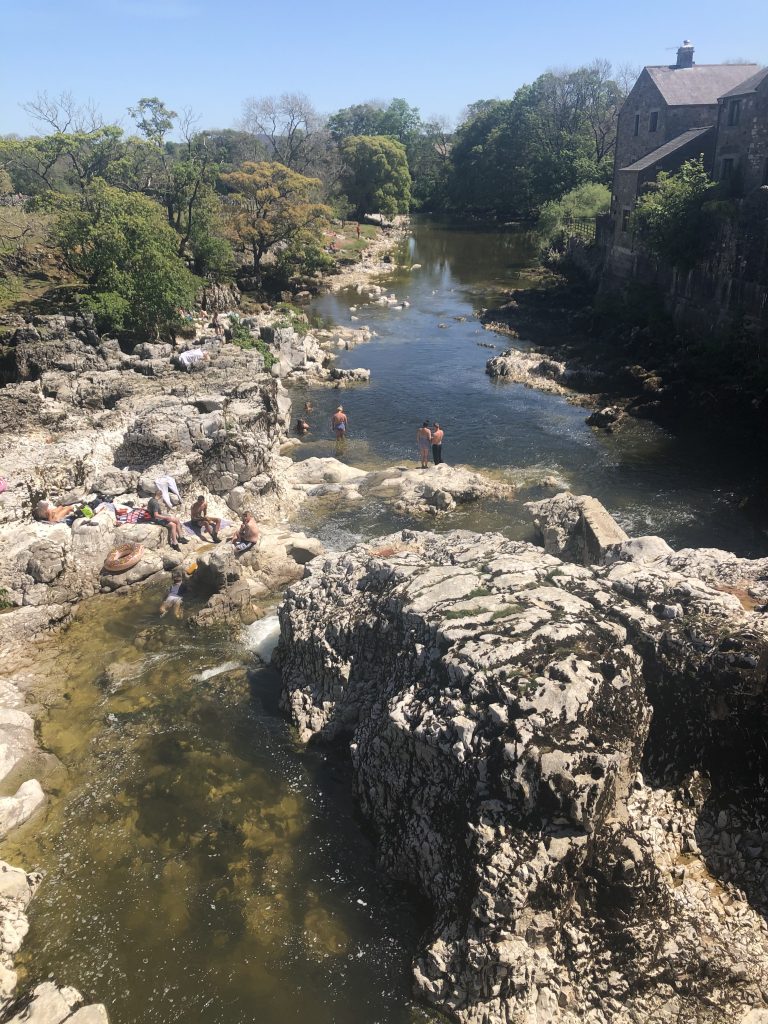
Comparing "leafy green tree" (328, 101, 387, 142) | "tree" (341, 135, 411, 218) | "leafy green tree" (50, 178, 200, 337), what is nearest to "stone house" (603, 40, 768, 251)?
"leafy green tree" (50, 178, 200, 337)

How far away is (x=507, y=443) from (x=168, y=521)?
14.6m

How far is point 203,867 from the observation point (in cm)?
979

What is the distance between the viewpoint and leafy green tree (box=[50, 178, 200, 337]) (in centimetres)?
3125

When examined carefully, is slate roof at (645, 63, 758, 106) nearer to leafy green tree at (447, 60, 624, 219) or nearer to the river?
leafy green tree at (447, 60, 624, 219)

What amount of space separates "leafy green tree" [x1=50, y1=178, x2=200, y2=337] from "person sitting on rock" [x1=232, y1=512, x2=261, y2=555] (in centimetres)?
1807

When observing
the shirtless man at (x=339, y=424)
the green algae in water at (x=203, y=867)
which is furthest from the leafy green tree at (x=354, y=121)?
the green algae in water at (x=203, y=867)

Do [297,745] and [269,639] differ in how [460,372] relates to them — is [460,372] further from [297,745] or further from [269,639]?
A: [297,745]

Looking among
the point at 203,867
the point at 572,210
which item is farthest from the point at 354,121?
the point at 203,867

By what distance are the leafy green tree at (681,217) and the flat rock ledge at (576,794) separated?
94.5ft

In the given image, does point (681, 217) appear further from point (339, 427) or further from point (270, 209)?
point (270, 209)

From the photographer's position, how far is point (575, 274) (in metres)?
54.3

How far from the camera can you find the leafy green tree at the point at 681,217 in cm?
3319

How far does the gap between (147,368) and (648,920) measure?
25248mm

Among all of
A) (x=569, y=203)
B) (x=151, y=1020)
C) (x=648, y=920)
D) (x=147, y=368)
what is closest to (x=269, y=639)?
(x=151, y=1020)
